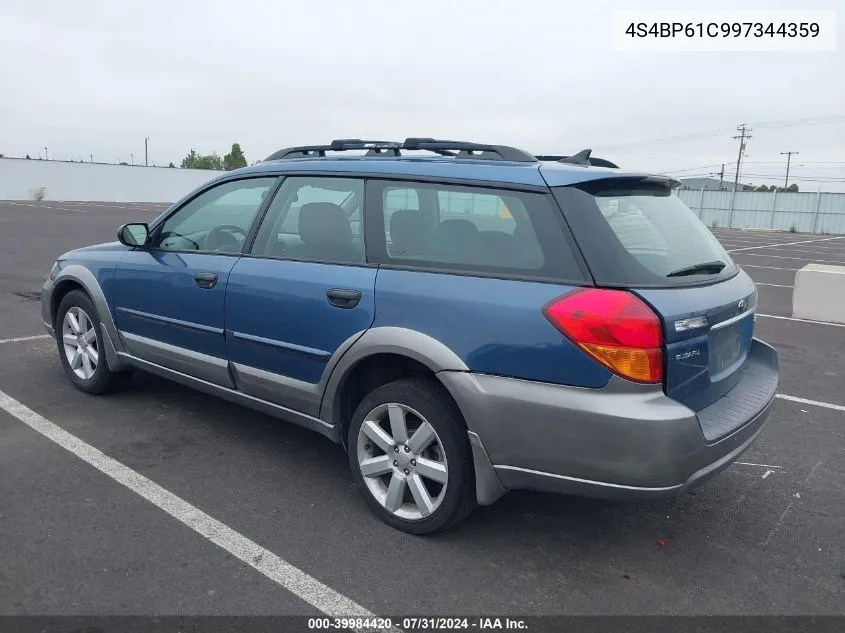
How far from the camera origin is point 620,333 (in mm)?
2676

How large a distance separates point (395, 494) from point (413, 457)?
22cm

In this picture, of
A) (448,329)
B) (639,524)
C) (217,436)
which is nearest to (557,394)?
(448,329)

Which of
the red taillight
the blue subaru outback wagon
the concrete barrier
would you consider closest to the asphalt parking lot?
the blue subaru outback wagon

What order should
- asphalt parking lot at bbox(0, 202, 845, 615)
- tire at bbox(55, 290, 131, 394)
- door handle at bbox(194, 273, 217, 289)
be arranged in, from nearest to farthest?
asphalt parking lot at bbox(0, 202, 845, 615) → door handle at bbox(194, 273, 217, 289) → tire at bbox(55, 290, 131, 394)

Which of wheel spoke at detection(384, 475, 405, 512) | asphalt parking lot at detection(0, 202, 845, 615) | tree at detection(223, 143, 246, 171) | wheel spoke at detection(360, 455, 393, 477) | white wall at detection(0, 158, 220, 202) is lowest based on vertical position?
asphalt parking lot at detection(0, 202, 845, 615)

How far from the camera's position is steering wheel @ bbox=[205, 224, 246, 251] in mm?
4035

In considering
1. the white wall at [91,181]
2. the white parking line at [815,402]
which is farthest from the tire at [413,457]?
the white wall at [91,181]

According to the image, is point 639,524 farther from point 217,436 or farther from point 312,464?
point 217,436

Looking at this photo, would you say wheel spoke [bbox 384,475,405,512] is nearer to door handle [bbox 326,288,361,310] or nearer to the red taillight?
door handle [bbox 326,288,361,310]

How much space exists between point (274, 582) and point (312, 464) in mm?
1203

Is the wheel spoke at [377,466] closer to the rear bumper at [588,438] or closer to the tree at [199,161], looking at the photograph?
the rear bumper at [588,438]

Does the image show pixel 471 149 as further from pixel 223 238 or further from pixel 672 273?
pixel 223 238

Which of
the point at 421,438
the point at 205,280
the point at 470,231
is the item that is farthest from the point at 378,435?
the point at 205,280

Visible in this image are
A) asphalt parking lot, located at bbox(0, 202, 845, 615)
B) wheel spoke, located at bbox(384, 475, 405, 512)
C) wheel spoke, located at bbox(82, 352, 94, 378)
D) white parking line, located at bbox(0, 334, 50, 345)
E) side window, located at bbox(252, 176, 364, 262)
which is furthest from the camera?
white parking line, located at bbox(0, 334, 50, 345)
